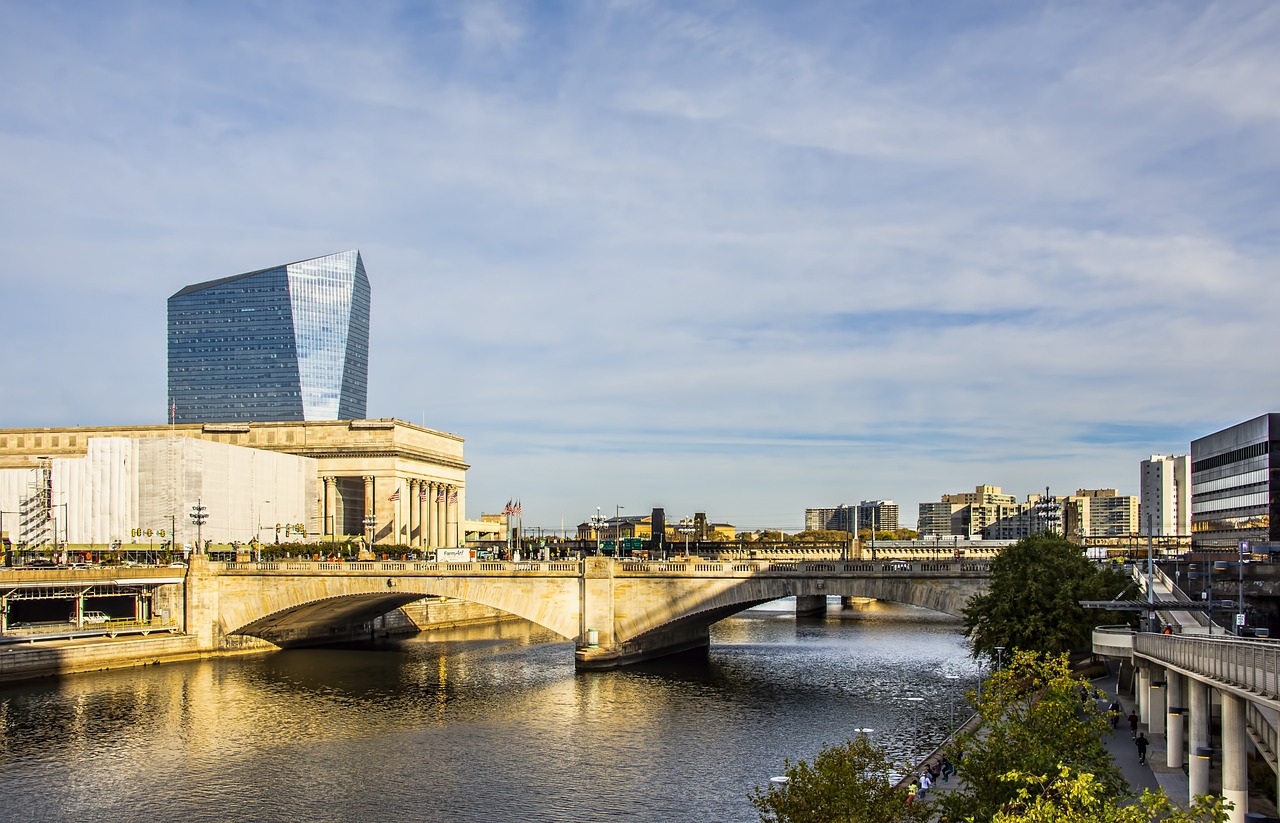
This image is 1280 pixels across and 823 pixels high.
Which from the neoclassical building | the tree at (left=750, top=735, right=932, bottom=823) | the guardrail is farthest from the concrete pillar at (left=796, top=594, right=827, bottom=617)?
the tree at (left=750, top=735, right=932, bottom=823)

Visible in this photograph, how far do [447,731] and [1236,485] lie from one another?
106 m

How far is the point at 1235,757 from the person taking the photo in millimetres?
35188

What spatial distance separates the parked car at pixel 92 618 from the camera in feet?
294

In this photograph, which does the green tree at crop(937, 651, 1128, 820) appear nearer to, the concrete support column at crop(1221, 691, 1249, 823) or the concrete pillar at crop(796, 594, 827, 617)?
the concrete support column at crop(1221, 691, 1249, 823)

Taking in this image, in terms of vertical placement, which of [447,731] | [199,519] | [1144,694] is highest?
[199,519]

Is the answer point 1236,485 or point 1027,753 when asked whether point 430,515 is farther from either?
point 1027,753

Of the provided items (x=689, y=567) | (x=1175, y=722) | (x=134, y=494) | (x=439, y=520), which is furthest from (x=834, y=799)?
(x=439, y=520)

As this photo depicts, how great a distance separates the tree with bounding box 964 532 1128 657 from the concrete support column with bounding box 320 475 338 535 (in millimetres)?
113912

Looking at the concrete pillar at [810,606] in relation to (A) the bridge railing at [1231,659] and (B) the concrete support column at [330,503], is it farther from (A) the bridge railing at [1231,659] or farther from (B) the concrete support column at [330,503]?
(A) the bridge railing at [1231,659]

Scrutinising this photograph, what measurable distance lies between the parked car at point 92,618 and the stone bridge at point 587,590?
20.8 ft

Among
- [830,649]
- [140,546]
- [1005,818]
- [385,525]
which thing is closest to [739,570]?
[830,649]

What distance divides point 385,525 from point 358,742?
109412 mm

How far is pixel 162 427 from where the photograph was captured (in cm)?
17325

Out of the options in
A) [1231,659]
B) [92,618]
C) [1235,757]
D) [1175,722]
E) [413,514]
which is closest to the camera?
[1231,659]
